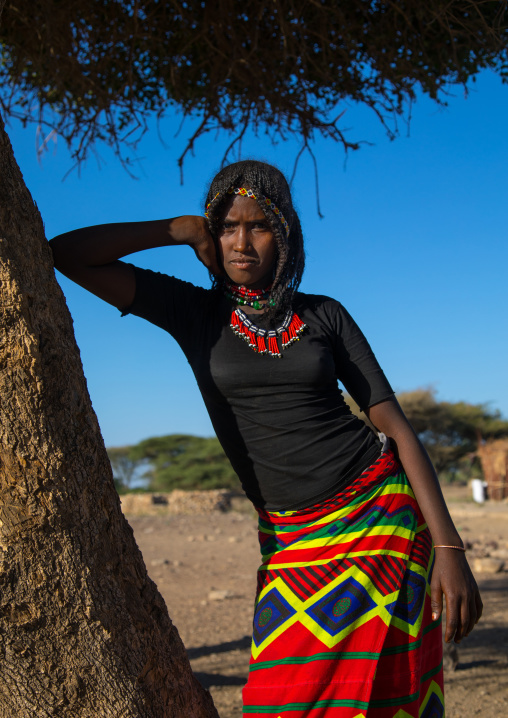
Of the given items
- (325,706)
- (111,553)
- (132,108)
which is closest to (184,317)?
(111,553)

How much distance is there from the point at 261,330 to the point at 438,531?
0.74m

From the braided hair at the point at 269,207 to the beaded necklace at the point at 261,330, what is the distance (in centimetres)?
4

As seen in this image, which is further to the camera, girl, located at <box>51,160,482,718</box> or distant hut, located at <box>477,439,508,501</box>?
distant hut, located at <box>477,439,508,501</box>

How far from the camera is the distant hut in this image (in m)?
19.0

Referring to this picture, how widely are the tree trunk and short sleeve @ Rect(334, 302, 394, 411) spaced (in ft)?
2.50

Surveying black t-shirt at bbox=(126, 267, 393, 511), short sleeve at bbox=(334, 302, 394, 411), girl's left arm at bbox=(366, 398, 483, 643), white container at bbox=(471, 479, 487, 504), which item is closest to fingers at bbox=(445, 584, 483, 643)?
girl's left arm at bbox=(366, 398, 483, 643)

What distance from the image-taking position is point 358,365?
1990mm

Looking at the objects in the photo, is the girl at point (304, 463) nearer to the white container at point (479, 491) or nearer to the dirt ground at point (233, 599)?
the dirt ground at point (233, 599)

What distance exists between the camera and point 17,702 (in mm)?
1528

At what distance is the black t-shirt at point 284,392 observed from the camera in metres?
1.90

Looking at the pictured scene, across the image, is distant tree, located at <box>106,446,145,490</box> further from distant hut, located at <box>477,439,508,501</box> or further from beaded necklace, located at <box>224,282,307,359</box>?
beaded necklace, located at <box>224,282,307,359</box>

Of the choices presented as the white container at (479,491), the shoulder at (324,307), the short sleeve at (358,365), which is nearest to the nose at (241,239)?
the shoulder at (324,307)

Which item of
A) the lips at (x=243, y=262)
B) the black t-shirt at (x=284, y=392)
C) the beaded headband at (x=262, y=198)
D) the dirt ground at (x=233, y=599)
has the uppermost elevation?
the beaded headband at (x=262, y=198)

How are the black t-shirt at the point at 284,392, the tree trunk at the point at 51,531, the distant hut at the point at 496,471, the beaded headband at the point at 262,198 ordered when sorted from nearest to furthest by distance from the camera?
the tree trunk at the point at 51,531 → the black t-shirt at the point at 284,392 → the beaded headband at the point at 262,198 → the distant hut at the point at 496,471
